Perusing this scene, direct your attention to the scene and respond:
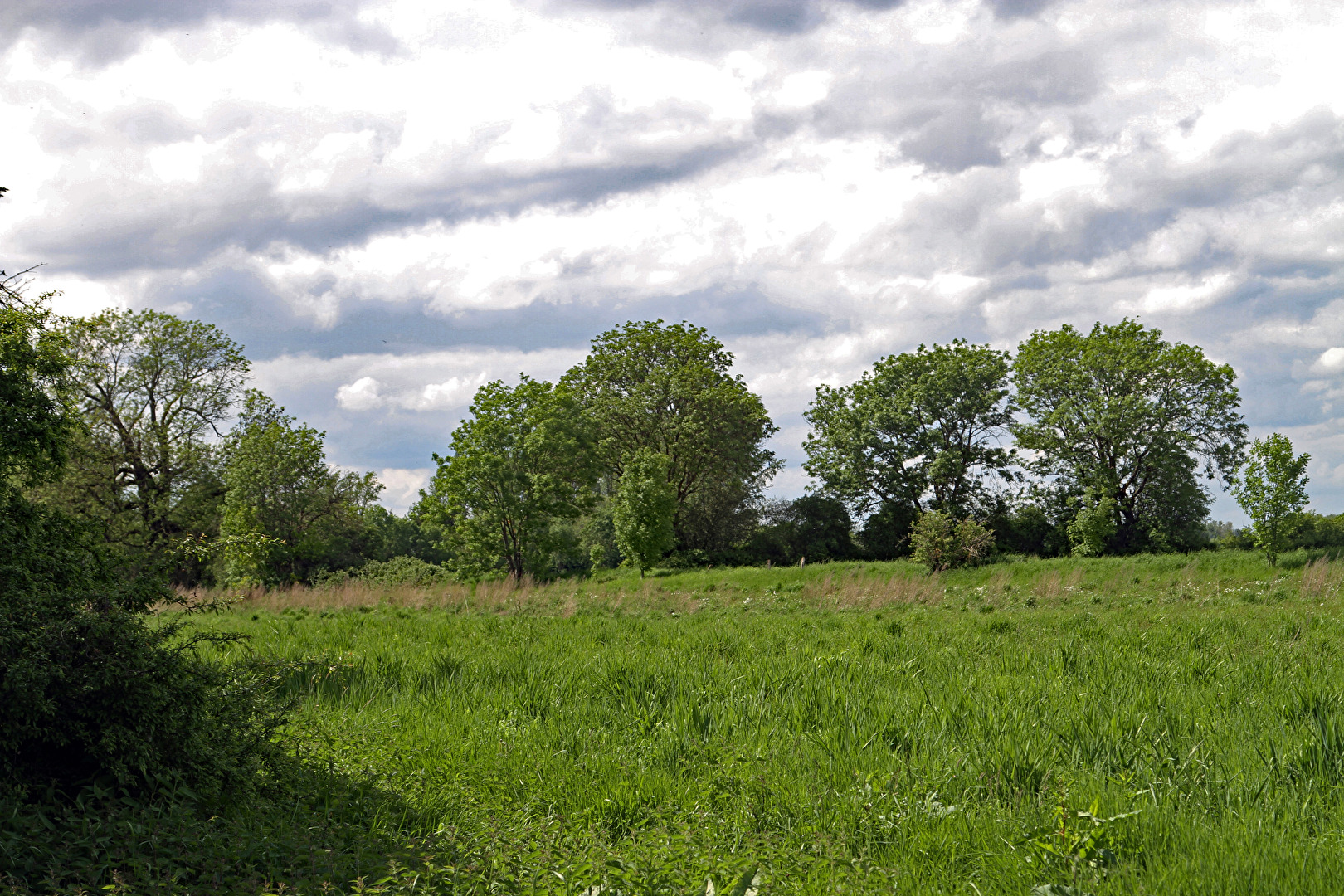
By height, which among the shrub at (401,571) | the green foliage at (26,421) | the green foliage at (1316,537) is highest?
the green foliage at (26,421)

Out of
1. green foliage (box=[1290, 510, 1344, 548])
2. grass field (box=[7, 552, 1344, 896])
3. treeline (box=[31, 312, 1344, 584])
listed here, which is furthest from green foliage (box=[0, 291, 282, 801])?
green foliage (box=[1290, 510, 1344, 548])

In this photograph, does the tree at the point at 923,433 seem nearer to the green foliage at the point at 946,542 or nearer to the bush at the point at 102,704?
the green foliage at the point at 946,542

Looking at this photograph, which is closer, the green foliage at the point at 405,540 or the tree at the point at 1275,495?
the tree at the point at 1275,495

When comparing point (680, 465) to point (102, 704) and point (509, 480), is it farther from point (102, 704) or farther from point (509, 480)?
point (102, 704)

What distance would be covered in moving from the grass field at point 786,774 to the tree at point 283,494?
26.9 meters

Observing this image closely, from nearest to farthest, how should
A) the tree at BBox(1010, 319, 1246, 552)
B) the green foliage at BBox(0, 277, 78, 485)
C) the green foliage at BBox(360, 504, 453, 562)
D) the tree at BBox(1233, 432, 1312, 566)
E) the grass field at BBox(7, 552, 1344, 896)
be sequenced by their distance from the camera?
the grass field at BBox(7, 552, 1344, 896)
the green foliage at BBox(0, 277, 78, 485)
the tree at BBox(1233, 432, 1312, 566)
the tree at BBox(1010, 319, 1246, 552)
the green foliage at BBox(360, 504, 453, 562)

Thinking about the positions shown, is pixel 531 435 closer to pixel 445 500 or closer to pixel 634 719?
pixel 445 500

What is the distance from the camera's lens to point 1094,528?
36812mm

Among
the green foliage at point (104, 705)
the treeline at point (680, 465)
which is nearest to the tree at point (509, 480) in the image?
the treeline at point (680, 465)

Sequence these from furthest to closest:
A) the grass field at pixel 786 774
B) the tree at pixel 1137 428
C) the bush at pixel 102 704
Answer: the tree at pixel 1137 428 → the bush at pixel 102 704 → the grass field at pixel 786 774

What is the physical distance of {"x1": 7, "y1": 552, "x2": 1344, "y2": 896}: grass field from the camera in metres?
3.71

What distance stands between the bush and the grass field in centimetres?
30

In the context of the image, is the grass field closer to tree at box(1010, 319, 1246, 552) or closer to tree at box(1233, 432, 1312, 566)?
tree at box(1233, 432, 1312, 566)

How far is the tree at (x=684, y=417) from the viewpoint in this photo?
40.1m
